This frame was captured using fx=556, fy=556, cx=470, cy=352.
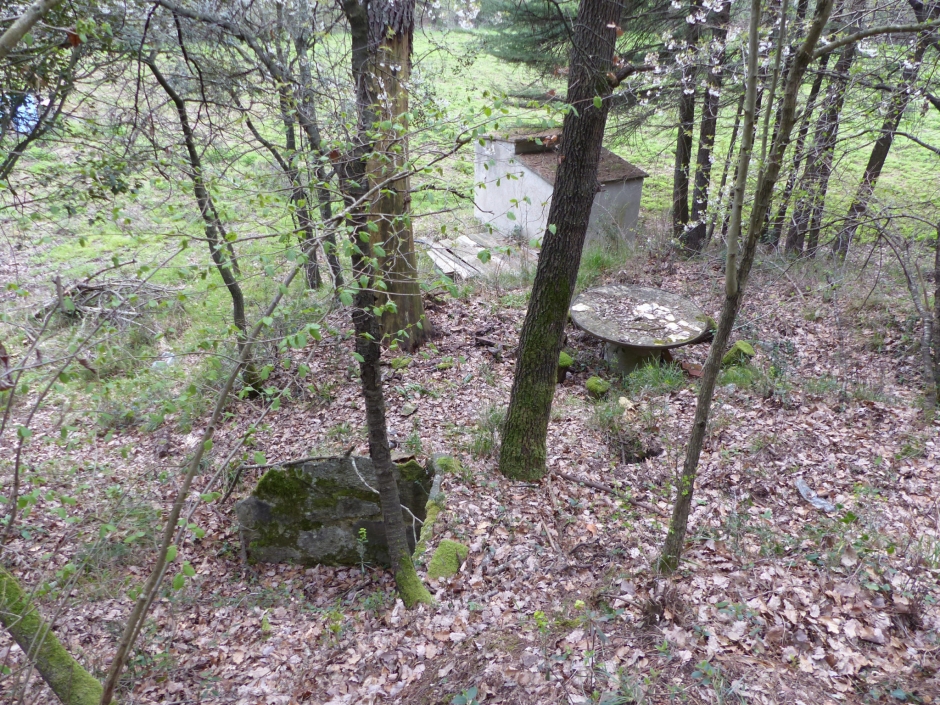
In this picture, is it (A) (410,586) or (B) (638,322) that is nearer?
(A) (410,586)

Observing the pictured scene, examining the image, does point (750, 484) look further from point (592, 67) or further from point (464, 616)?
point (592, 67)

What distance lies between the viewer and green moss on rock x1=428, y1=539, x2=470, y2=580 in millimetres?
4273

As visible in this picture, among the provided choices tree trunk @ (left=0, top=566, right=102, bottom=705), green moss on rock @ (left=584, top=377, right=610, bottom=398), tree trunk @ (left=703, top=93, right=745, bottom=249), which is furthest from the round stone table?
tree trunk @ (left=0, top=566, right=102, bottom=705)

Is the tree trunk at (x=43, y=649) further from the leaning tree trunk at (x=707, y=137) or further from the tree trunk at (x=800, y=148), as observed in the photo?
the leaning tree trunk at (x=707, y=137)

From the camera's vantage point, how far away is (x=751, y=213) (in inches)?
115

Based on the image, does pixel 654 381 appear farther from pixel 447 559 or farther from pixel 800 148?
pixel 800 148

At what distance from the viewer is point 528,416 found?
5.14 meters

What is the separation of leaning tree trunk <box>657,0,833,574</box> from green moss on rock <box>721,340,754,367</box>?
3932 mm

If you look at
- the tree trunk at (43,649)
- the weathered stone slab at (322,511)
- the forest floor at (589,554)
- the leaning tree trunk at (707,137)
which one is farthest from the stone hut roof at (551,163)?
the tree trunk at (43,649)

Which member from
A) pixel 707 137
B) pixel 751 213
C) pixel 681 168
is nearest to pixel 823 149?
pixel 681 168

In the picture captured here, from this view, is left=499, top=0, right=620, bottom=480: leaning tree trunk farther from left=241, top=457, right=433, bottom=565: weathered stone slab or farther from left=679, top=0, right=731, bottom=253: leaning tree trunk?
left=679, top=0, right=731, bottom=253: leaning tree trunk

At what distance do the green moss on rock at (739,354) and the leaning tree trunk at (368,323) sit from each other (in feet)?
16.0

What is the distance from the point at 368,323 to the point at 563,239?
205 cm

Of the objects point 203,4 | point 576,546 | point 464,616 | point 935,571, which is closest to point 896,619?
point 935,571
